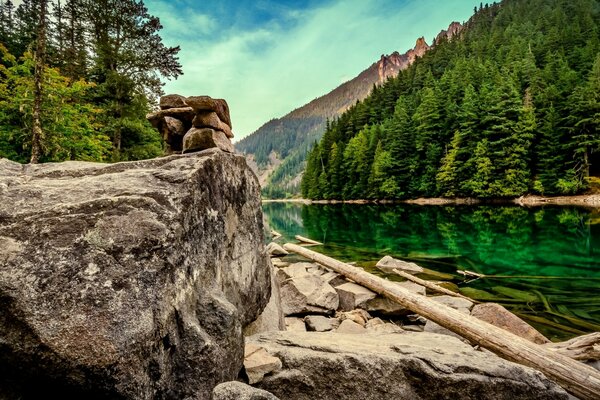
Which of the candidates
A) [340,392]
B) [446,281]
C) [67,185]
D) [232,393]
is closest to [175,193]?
[67,185]

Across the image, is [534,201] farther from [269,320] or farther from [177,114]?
[269,320]

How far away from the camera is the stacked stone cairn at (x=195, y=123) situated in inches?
254

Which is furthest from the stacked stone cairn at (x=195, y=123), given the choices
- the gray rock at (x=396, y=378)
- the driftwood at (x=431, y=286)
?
the driftwood at (x=431, y=286)

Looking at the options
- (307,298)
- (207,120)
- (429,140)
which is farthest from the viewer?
(429,140)

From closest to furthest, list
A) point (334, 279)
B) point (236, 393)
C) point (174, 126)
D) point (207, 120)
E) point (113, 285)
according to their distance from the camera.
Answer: point (113, 285)
point (236, 393)
point (207, 120)
point (174, 126)
point (334, 279)

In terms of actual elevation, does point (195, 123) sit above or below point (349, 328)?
above

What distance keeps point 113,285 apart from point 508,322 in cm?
730

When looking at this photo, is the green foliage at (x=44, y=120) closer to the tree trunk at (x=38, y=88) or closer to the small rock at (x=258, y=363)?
the tree trunk at (x=38, y=88)

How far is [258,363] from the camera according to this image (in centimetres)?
339

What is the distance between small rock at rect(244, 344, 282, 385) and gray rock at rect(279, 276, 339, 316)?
173 inches

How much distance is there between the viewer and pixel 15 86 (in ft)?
52.3

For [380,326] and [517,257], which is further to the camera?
[517,257]

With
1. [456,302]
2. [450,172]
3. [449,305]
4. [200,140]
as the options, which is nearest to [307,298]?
[449,305]

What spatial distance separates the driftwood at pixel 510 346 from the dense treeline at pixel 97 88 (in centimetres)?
1623
